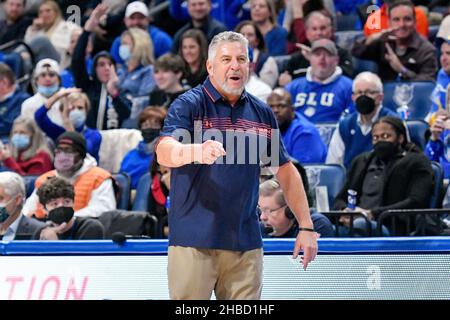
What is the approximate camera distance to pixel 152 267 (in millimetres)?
5848

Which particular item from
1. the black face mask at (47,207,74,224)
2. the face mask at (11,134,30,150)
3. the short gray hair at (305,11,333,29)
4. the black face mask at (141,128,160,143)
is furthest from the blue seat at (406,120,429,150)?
the face mask at (11,134,30,150)

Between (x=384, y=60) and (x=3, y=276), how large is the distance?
4.51 m

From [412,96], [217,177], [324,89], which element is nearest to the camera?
[217,177]

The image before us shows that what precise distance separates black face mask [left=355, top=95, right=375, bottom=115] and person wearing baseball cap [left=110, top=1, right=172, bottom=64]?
2961mm

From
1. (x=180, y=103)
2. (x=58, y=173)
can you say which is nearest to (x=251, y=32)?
(x=58, y=173)

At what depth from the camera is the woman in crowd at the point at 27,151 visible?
30.1ft

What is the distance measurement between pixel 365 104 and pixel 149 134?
5.66ft

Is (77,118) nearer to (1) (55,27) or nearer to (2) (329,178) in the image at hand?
(1) (55,27)

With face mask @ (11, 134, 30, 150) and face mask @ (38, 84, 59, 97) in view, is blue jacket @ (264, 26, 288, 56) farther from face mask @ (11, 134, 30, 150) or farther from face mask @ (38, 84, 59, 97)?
face mask @ (11, 134, 30, 150)

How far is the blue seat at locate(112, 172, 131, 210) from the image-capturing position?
27.8 feet

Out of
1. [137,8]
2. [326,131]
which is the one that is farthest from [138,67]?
[326,131]

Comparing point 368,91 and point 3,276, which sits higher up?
point 368,91

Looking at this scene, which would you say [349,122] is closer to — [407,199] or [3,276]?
A: [407,199]

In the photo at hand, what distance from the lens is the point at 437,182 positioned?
7.56 m
